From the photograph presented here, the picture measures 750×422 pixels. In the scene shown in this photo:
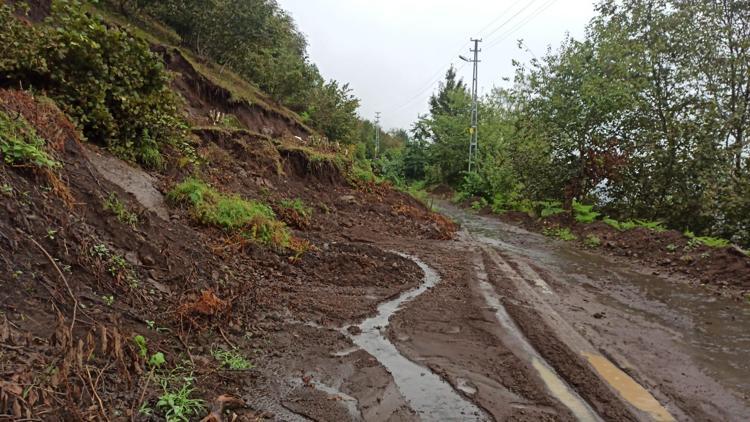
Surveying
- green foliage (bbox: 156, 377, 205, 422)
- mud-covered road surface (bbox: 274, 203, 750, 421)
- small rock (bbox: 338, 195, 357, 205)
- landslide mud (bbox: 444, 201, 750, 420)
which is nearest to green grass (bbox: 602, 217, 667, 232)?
landslide mud (bbox: 444, 201, 750, 420)

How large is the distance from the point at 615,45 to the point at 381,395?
15.5m

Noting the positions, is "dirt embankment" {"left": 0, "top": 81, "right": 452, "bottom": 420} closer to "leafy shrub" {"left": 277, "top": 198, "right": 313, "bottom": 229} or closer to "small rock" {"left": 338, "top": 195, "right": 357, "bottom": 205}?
"leafy shrub" {"left": 277, "top": 198, "right": 313, "bottom": 229}

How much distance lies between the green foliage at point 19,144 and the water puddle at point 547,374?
5.30 meters

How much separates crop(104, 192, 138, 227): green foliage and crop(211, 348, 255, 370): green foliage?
6.95ft

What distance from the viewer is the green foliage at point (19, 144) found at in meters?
4.27

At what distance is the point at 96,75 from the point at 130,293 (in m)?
Answer: 5.17

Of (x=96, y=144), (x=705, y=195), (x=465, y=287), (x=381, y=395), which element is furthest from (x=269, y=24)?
(x=381, y=395)

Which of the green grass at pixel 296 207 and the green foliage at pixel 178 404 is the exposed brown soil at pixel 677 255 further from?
the green foliage at pixel 178 404

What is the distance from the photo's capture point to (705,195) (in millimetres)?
11781

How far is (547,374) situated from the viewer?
14.5 ft

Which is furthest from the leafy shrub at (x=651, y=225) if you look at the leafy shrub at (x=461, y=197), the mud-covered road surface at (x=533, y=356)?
the leafy shrub at (x=461, y=197)

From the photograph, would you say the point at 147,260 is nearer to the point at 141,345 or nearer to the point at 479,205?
the point at 141,345

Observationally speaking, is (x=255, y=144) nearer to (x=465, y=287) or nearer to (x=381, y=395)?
(x=465, y=287)

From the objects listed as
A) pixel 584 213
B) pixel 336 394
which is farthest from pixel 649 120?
pixel 336 394
